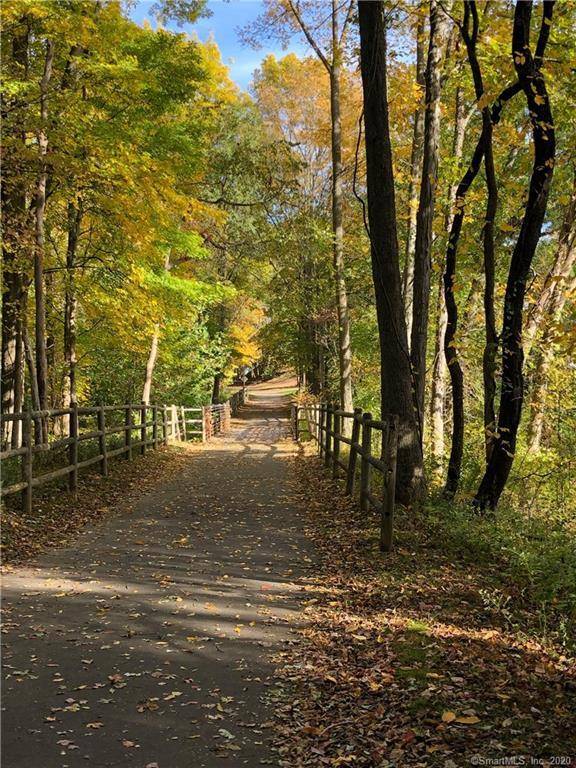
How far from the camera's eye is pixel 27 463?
25.6 feet

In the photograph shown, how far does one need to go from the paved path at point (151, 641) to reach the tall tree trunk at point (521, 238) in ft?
8.83

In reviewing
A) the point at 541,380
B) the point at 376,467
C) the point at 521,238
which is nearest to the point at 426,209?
the point at 521,238

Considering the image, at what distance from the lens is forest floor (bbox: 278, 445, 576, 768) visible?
10.3 ft

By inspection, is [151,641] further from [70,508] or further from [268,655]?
[70,508]

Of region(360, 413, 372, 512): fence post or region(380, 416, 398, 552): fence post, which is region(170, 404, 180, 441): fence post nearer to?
region(360, 413, 372, 512): fence post

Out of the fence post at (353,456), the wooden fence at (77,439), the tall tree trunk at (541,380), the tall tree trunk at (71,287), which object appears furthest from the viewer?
the tall tree trunk at (71,287)

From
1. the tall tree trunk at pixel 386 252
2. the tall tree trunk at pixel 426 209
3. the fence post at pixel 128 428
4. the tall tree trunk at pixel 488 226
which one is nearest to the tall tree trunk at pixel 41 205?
the fence post at pixel 128 428

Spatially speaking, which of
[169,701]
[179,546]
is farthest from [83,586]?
[169,701]

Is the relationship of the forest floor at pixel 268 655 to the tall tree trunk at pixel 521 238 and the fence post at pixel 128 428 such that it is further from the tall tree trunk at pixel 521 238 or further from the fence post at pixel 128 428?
the fence post at pixel 128 428

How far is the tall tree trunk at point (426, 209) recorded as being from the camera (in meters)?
8.52

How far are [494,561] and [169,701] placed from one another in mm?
3752

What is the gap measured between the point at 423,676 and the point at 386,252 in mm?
5307

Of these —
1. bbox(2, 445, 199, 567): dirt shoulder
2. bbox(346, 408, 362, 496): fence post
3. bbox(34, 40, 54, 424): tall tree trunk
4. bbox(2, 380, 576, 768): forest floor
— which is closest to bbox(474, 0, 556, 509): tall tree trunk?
bbox(2, 380, 576, 768): forest floor

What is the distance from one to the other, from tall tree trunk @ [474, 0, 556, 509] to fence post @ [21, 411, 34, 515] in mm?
5728
